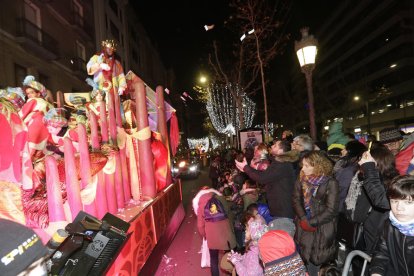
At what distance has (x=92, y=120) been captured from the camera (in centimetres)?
345

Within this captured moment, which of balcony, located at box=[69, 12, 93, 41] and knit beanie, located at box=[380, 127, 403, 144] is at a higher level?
balcony, located at box=[69, 12, 93, 41]

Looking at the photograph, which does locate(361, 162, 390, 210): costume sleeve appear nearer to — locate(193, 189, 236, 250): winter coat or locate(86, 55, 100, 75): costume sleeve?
locate(193, 189, 236, 250): winter coat

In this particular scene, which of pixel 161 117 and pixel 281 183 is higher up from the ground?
pixel 161 117

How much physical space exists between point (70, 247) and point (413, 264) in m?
2.30

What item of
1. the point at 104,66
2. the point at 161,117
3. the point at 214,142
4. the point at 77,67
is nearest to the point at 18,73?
the point at 77,67

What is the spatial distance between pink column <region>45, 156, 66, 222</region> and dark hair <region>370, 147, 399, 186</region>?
10.2ft

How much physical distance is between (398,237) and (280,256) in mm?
902

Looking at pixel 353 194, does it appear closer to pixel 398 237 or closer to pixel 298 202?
pixel 298 202

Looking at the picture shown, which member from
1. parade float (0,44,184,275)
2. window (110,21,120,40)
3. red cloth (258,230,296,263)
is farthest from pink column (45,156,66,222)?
window (110,21,120,40)

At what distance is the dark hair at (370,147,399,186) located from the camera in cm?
326

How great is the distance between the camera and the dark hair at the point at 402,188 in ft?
7.37

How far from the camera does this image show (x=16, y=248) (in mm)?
1083

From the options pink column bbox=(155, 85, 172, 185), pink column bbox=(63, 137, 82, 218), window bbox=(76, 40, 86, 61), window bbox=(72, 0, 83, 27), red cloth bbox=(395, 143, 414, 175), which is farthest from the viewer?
window bbox=(76, 40, 86, 61)

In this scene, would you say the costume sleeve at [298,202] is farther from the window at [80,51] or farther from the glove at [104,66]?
the window at [80,51]
